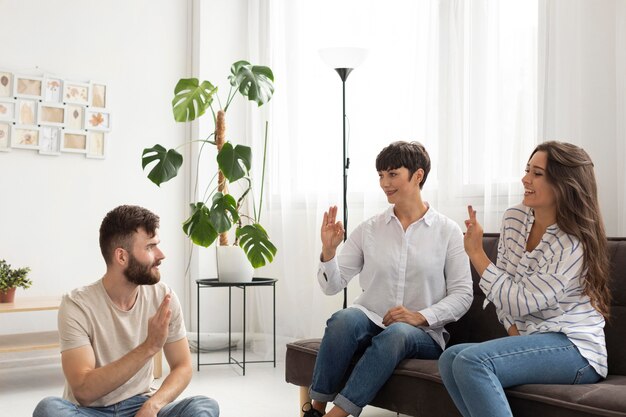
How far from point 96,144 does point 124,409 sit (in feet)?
10.4

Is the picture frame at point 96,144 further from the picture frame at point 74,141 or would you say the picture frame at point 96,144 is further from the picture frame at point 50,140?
the picture frame at point 50,140

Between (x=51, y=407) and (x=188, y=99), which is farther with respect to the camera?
(x=188, y=99)

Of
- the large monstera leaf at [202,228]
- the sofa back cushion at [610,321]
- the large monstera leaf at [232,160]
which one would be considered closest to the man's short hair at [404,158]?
the sofa back cushion at [610,321]

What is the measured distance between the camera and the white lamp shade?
4.14 metres

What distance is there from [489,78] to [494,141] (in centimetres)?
31

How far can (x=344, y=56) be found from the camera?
416 cm

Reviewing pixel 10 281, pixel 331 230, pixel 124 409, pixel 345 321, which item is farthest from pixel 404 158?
pixel 10 281

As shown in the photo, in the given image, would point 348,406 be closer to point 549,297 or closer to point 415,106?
point 549,297

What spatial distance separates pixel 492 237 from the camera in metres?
3.29

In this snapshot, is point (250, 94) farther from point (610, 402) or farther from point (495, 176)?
point (610, 402)

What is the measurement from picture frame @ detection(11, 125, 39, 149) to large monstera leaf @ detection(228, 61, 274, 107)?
1.27m

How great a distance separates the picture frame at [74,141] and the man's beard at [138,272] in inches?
115

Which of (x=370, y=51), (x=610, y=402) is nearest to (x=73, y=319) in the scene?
(x=610, y=402)

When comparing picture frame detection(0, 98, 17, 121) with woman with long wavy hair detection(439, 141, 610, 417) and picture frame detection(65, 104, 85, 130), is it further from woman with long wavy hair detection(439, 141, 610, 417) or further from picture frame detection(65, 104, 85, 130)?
woman with long wavy hair detection(439, 141, 610, 417)
